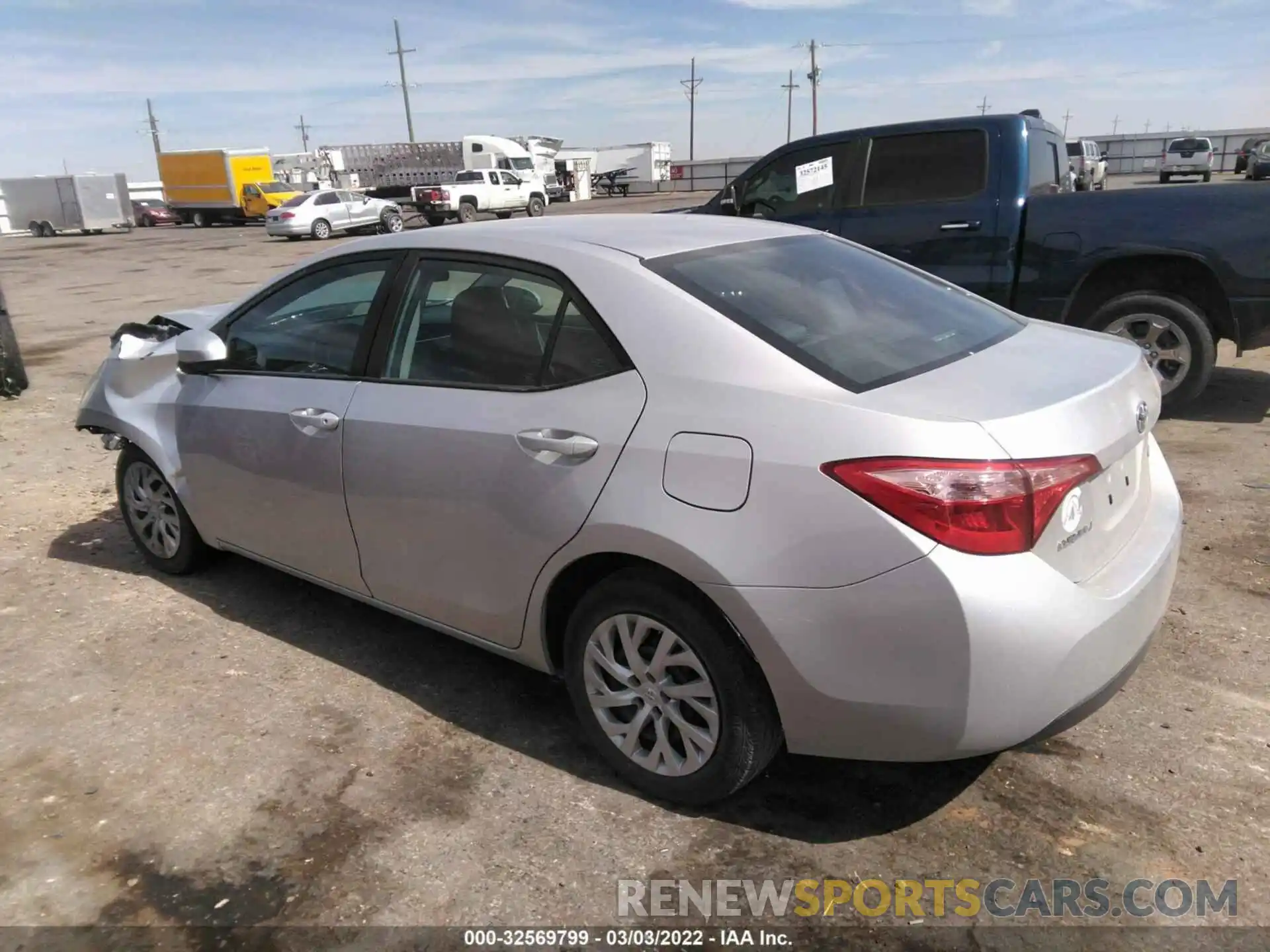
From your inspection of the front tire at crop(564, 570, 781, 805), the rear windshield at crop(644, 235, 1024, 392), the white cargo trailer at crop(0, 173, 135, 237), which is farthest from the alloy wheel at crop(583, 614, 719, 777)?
the white cargo trailer at crop(0, 173, 135, 237)

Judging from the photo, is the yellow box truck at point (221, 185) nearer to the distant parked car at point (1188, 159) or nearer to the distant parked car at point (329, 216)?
Answer: the distant parked car at point (329, 216)

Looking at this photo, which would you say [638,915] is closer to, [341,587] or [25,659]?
[341,587]

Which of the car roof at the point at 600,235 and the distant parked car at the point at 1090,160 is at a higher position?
the car roof at the point at 600,235

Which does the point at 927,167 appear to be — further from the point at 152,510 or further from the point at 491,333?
the point at 152,510

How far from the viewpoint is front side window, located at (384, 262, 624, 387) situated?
278 cm

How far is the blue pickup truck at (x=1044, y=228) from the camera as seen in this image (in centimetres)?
579

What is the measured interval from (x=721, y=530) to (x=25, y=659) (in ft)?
10.4

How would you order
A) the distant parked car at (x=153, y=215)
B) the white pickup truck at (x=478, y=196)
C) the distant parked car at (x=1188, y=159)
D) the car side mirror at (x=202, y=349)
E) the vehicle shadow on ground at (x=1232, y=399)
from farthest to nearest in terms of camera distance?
the distant parked car at (x=153, y=215)
the distant parked car at (x=1188, y=159)
the white pickup truck at (x=478, y=196)
the vehicle shadow on ground at (x=1232, y=399)
the car side mirror at (x=202, y=349)

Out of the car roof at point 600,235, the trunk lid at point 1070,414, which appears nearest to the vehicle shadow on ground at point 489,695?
the trunk lid at point 1070,414

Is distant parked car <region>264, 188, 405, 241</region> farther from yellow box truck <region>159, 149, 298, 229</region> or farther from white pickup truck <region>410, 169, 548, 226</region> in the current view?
yellow box truck <region>159, 149, 298, 229</region>

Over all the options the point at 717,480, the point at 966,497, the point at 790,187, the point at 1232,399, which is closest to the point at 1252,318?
the point at 1232,399

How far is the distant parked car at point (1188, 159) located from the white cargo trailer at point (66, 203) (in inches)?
1786

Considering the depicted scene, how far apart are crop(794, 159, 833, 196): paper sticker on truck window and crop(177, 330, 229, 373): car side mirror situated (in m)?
4.97

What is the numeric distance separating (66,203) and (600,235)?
157 ft
